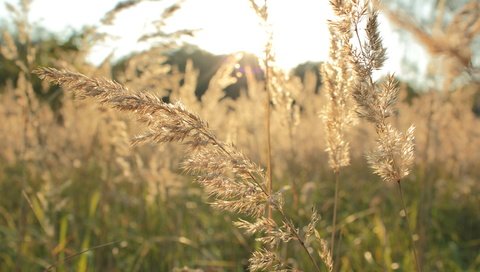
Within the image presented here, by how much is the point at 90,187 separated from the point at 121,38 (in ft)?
10.4

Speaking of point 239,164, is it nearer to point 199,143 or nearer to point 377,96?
point 199,143

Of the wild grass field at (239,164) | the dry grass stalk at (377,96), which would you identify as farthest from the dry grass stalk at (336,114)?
the dry grass stalk at (377,96)

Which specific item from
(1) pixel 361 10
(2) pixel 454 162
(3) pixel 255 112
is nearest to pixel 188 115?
(1) pixel 361 10

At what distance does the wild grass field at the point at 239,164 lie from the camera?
51.1 inches

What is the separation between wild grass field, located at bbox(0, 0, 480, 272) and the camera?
1.30 meters

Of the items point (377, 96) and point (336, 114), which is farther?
point (336, 114)

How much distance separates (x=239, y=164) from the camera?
1.27 m

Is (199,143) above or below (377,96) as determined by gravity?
below

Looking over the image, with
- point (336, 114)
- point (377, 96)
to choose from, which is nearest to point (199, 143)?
point (377, 96)

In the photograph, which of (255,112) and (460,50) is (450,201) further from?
(460,50)

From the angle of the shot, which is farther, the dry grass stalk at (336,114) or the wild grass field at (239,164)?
the dry grass stalk at (336,114)

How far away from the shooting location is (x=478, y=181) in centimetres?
701

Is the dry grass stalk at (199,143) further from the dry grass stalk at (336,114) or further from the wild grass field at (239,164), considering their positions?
the dry grass stalk at (336,114)

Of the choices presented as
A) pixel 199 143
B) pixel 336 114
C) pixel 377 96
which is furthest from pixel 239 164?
pixel 336 114
